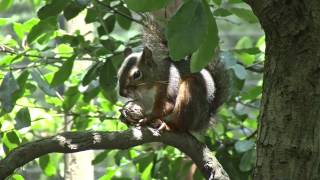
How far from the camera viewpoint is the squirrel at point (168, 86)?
1.85 meters

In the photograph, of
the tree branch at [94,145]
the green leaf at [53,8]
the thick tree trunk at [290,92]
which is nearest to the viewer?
the thick tree trunk at [290,92]

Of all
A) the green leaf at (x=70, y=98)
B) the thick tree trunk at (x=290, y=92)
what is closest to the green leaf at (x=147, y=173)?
the green leaf at (x=70, y=98)

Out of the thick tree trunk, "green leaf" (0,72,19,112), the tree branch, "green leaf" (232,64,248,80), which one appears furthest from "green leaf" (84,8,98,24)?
the thick tree trunk

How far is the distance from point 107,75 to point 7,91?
31 centimetres

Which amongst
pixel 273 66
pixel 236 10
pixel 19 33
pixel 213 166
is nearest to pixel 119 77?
pixel 19 33

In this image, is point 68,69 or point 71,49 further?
point 71,49

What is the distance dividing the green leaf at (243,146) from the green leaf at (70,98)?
1.76 feet

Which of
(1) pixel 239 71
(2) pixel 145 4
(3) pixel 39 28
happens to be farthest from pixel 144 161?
(2) pixel 145 4

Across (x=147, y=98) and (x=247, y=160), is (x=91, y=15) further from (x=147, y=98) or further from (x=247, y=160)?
(x=247, y=160)

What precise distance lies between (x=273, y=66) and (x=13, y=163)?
0.49 meters

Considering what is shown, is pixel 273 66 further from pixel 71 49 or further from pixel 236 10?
pixel 71 49

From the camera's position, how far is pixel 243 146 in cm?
181

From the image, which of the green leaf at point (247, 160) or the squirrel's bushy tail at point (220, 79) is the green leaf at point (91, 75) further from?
the green leaf at point (247, 160)

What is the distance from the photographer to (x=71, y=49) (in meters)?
1.93
